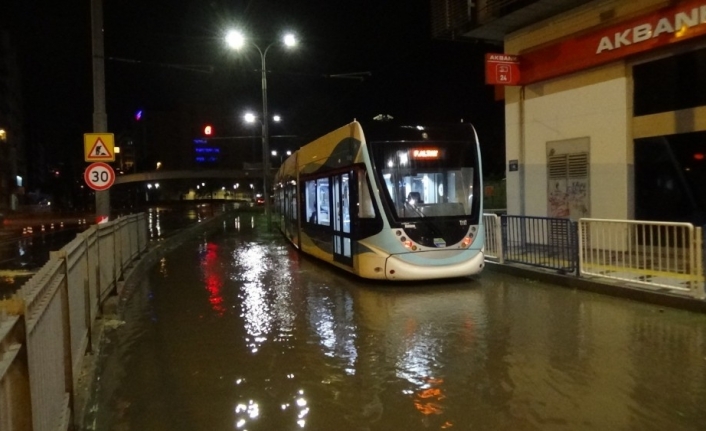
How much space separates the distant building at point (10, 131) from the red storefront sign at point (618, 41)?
60408mm

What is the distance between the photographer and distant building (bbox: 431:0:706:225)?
43.2 feet

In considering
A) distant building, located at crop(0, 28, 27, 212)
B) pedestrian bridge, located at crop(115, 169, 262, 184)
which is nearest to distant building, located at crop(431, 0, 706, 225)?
distant building, located at crop(0, 28, 27, 212)

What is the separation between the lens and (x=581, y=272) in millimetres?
11516

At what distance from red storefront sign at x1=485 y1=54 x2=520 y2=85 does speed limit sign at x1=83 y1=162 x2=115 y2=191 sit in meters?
9.21

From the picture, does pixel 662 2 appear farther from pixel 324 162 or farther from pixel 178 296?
pixel 178 296

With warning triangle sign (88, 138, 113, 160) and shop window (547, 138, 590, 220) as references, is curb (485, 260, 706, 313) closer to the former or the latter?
shop window (547, 138, 590, 220)

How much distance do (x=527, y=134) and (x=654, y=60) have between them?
4039 mm

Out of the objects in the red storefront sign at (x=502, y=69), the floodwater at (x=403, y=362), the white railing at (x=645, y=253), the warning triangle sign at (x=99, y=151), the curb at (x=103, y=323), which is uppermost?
the red storefront sign at (x=502, y=69)

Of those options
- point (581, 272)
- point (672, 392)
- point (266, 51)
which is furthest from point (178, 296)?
point (266, 51)

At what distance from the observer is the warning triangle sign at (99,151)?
13102mm

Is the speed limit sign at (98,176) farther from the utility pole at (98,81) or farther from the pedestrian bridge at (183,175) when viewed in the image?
the pedestrian bridge at (183,175)

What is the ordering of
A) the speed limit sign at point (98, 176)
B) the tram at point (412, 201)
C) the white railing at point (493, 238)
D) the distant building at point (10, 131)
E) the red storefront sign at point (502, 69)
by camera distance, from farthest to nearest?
the distant building at point (10, 131)
the red storefront sign at point (502, 69)
the white railing at point (493, 238)
the speed limit sign at point (98, 176)
the tram at point (412, 201)

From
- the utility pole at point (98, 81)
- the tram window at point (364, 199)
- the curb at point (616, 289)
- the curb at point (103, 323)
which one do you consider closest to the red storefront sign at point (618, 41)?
the curb at point (616, 289)

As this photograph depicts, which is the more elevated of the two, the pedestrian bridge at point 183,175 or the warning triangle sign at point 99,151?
the pedestrian bridge at point 183,175
